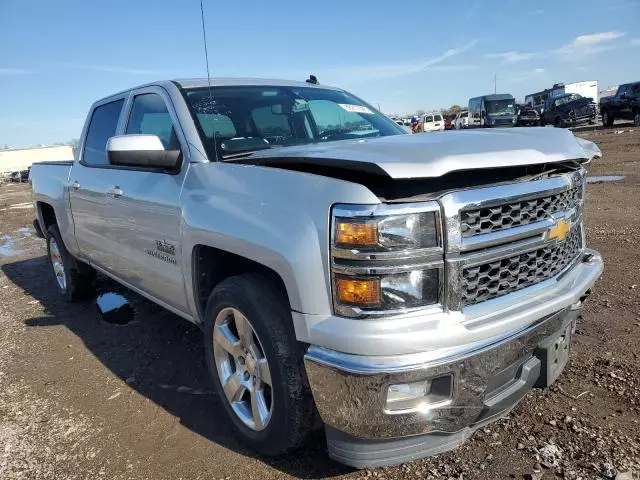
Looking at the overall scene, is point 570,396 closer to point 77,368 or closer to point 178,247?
point 178,247

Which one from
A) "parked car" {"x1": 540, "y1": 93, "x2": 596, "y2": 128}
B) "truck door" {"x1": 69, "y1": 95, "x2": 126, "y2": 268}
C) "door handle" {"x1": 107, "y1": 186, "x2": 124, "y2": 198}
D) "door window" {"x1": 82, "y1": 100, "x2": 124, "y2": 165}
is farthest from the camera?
"parked car" {"x1": 540, "y1": 93, "x2": 596, "y2": 128}

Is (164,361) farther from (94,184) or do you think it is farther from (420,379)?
(420,379)

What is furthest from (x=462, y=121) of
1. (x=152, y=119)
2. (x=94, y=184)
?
(x=152, y=119)

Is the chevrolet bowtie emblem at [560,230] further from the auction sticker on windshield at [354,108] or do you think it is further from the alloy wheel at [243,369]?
the auction sticker on windshield at [354,108]

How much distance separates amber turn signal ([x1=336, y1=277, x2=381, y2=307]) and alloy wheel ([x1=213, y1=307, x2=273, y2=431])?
60 cm

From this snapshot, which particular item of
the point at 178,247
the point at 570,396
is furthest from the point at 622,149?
the point at 178,247

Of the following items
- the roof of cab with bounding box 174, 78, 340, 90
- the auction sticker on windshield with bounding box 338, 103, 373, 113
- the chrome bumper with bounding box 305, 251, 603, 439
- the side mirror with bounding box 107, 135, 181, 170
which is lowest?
the chrome bumper with bounding box 305, 251, 603, 439

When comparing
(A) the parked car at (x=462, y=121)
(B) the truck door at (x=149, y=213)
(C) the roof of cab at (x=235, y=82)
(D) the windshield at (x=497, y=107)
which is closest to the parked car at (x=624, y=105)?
(D) the windshield at (x=497, y=107)

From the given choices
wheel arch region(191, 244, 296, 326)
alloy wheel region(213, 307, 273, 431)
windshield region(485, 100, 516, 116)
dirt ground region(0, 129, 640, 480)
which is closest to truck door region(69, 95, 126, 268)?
dirt ground region(0, 129, 640, 480)

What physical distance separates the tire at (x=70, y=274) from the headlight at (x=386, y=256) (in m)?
4.30

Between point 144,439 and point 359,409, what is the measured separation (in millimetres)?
1551

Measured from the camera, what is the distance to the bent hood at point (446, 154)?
6.40ft

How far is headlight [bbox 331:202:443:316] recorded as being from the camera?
1.92 meters

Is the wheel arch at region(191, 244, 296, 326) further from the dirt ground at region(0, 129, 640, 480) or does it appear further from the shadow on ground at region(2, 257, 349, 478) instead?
the dirt ground at region(0, 129, 640, 480)
